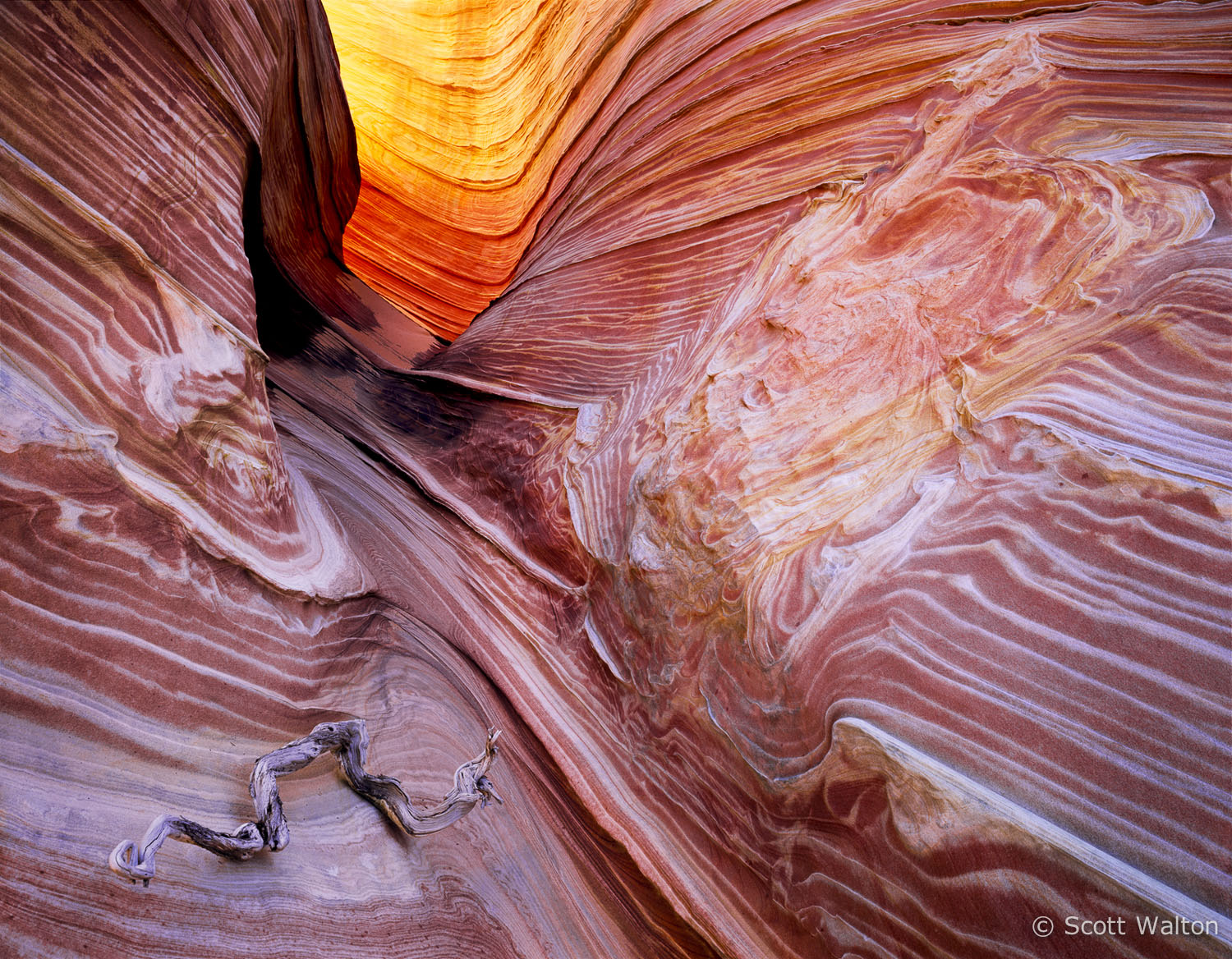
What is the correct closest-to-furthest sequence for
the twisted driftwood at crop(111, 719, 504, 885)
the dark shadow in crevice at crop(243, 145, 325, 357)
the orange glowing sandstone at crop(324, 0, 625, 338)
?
the twisted driftwood at crop(111, 719, 504, 885)
the dark shadow in crevice at crop(243, 145, 325, 357)
the orange glowing sandstone at crop(324, 0, 625, 338)

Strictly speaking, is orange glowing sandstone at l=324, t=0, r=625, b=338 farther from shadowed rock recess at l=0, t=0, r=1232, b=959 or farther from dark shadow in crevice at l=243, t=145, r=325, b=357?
shadowed rock recess at l=0, t=0, r=1232, b=959

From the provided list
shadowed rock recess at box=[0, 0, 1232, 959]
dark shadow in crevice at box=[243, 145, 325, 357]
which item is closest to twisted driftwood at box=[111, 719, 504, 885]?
shadowed rock recess at box=[0, 0, 1232, 959]

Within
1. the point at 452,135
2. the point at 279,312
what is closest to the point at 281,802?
the point at 279,312

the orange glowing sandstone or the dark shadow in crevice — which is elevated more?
the orange glowing sandstone

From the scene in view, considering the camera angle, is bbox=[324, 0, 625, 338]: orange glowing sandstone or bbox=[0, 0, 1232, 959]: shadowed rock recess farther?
bbox=[324, 0, 625, 338]: orange glowing sandstone

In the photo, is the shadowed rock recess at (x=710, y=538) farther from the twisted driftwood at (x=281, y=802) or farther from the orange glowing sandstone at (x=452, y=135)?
the orange glowing sandstone at (x=452, y=135)
